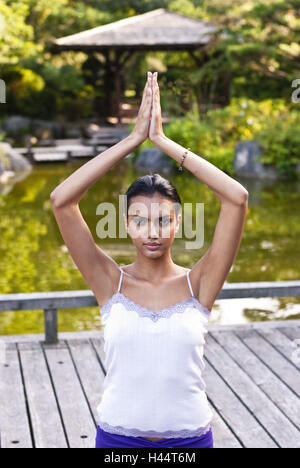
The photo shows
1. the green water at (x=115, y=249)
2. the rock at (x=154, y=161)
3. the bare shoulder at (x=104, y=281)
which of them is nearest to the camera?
the bare shoulder at (x=104, y=281)

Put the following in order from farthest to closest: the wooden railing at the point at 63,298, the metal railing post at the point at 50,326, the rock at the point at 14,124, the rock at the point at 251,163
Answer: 1. the rock at the point at 14,124
2. the rock at the point at 251,163
3. the metal railing post at the point at 50,326
4. the wooden railing at the point at 63,298

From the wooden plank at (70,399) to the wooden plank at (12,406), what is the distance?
0.59 feet

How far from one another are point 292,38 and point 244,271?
10.4 meters

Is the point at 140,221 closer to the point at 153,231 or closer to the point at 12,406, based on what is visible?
the point at 153,231

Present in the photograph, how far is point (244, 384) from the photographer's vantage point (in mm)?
3863

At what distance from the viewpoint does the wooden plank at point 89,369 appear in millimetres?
3709

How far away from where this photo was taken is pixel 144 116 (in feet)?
5.83

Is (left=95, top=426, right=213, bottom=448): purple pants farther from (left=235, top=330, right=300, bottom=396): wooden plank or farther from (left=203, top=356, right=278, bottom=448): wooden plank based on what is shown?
(left=235, top=330, right=300, bottom=396): wooden plank

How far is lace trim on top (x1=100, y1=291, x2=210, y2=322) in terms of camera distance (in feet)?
5.98

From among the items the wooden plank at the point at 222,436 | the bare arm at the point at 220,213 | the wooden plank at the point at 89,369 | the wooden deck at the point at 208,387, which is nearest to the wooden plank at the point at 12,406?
the wooden deck at the point at 208,387

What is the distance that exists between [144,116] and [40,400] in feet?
7.35

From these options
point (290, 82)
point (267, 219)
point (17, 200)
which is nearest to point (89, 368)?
point (267, 219)

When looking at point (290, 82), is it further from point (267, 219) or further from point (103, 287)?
point (103, 287)

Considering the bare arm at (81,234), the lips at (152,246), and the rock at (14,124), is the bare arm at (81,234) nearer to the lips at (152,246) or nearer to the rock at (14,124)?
the lips at (152,246)
